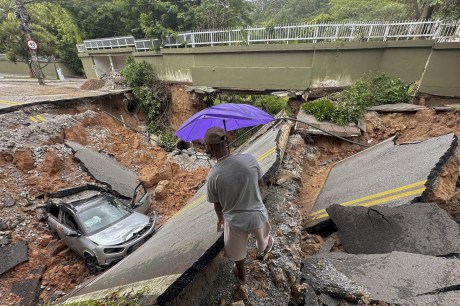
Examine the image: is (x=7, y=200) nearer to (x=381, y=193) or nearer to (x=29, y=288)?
(x=29, y=288)

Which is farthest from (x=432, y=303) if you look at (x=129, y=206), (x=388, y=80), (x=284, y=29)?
(x=284, y=29)

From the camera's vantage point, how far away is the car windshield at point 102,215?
5.32 metres

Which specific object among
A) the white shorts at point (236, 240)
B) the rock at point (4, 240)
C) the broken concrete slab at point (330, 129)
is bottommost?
the rock at point (4, 240)

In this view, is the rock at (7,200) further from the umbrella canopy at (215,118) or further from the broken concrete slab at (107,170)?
the umbrella canopy at (215,118)

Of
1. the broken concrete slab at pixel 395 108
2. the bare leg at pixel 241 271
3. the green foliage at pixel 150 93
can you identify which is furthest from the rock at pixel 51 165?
the broken concrete slab at pixel 395 108

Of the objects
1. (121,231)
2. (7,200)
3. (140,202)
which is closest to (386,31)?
(140,202)

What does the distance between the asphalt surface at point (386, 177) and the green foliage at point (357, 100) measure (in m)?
1.72

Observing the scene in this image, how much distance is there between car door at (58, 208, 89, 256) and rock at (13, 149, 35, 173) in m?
2.88

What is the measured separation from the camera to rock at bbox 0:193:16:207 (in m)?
6.09

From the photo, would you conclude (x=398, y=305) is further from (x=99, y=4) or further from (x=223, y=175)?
Result: (x=99, y=4)

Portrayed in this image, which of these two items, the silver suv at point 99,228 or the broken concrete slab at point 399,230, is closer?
the broken concrete slab at point 399,230

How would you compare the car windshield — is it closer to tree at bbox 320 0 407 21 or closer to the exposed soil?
the exposed soil

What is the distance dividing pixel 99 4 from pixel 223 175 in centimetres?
2529

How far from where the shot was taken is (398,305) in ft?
6.86
